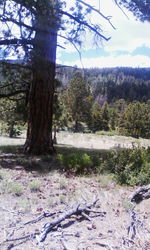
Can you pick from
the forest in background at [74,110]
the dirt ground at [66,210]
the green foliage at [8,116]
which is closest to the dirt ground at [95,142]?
the forest in background at [74,110]

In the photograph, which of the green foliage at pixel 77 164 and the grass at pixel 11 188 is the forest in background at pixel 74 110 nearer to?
the green foliage at pixel 77 164

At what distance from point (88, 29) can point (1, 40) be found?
216cm

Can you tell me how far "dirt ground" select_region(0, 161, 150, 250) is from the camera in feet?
9.34

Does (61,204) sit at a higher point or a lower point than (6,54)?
lower

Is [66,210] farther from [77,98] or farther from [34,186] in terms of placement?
[77,98]

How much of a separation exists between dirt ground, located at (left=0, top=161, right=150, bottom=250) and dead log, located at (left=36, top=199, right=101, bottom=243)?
0.04 m

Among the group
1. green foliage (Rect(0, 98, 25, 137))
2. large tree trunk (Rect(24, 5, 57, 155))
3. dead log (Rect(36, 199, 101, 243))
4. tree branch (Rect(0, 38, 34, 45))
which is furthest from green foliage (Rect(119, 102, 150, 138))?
dead log (Rect(36, 199, 101, 243))

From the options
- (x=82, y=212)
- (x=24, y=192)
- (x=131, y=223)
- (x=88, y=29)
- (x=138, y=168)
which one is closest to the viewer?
(x=131, y=223)

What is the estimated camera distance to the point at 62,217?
3.33m

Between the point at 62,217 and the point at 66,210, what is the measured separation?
33 cm

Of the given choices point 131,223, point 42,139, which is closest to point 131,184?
point 131,223

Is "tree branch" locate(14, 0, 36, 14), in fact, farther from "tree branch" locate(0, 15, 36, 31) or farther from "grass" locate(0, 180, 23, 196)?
"grass" locate(0, 180, 23, 196)

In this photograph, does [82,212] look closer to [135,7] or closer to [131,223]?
[131,223]

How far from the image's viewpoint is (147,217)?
3.64m
